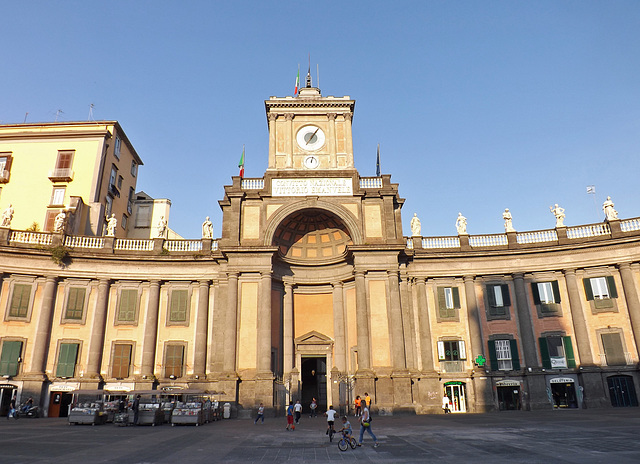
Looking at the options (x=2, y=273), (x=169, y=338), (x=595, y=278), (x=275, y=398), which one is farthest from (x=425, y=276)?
(x=2, y=273)

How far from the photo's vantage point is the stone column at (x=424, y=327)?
35875 millimetres

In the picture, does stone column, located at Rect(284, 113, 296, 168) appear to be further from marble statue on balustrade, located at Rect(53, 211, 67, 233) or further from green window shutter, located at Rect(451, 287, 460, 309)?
marble statue on balustrade, located at Rect(53, 211, 67, 233)

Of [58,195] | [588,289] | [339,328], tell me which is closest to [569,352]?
[588,289]

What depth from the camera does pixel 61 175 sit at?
43906mm

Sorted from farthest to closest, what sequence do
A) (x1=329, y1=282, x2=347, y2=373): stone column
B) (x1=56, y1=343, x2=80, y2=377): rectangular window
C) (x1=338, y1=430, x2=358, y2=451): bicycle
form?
(x1=329, y1=282, x2=347, y2=373): stone column < (x1=56, y1=343, x2=80, y2=377): rectangular window < (x1=338, y1=430, x2=358, y2=451): bicycle

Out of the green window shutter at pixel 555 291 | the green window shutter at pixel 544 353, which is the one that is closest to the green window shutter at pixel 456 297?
the green window shutter at pixel 544 353

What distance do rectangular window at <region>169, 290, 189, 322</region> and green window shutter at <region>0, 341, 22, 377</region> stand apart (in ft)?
35.8

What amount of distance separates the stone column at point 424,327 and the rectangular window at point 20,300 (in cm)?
3045

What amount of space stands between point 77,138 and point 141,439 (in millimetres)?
35535

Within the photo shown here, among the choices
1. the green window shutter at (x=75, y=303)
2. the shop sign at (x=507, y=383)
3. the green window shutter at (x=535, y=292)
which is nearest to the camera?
the shop sign at (x=507, y=383)

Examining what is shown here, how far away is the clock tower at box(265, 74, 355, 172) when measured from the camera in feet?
131

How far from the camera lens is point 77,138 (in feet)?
149

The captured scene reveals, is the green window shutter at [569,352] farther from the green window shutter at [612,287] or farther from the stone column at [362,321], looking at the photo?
the stone column at [362,321]

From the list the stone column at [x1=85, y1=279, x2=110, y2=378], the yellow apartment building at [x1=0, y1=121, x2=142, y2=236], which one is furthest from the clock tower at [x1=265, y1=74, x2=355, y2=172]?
the yellow apartment building at [x1=0, y1=121, x2=142, y2=236]
